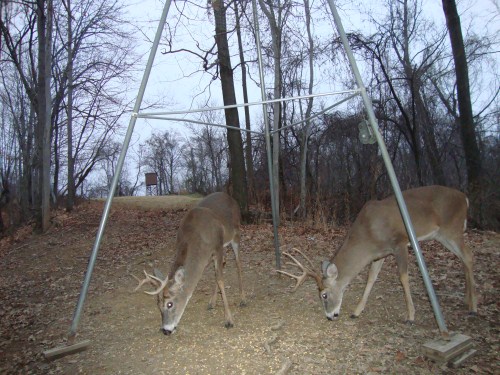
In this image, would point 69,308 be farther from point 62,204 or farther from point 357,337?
point 62,204

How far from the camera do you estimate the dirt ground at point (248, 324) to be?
455cm

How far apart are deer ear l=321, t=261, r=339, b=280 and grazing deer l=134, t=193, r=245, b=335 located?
4.34ft

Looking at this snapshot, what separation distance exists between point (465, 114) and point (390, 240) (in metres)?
8.55

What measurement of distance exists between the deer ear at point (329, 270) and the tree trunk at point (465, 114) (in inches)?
311

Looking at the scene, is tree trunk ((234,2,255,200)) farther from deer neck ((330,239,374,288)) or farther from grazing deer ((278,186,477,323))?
deer neck ((330,239,374,288))

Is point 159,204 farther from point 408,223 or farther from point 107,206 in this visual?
point 408,223

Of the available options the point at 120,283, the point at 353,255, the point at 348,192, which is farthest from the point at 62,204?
the point at 353,255

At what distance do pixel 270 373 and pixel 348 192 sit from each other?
12.6 meters

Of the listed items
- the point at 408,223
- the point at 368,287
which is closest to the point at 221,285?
the point at 368,287

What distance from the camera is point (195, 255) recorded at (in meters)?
5.51

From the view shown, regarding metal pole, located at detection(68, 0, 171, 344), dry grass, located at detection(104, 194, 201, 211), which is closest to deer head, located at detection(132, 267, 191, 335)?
metal pole, located at detection(68, 0, 171, 344)

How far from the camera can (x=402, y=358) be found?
4.50 metres

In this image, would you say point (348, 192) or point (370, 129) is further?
point (348, 192)

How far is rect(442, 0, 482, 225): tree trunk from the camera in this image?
12233 millimetres
